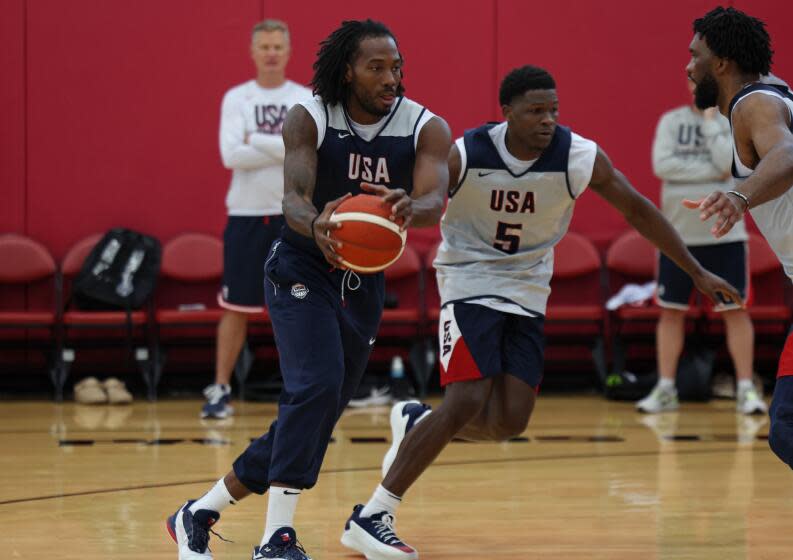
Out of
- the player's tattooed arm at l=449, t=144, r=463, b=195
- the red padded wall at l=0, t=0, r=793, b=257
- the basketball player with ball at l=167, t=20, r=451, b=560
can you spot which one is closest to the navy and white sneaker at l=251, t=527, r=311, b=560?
the basketball player with ball at l=167, t=20, r=451, b=560

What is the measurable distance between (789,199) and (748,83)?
15.7 inches

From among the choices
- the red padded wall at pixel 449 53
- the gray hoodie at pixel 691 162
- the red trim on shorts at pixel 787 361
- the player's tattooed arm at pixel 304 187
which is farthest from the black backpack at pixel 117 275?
the red trim on shorts at pixel 787 361

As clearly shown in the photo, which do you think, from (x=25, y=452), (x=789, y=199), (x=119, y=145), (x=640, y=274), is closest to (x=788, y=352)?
(x=789, y=199)

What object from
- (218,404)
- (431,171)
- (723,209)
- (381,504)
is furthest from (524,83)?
(218,404)

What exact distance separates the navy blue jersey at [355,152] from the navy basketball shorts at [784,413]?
1406 mm

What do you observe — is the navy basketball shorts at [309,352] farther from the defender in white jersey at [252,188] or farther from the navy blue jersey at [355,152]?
the defender in white jersey at [252,188]

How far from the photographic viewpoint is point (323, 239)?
12.7ft

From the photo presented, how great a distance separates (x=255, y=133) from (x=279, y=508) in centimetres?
447

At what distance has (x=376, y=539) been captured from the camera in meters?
4.54

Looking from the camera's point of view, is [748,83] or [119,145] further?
[119,145]

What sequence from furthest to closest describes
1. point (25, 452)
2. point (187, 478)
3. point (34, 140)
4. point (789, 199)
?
point (34, 140)
point (25, 452)
point (187, 478)
point (789, 199)

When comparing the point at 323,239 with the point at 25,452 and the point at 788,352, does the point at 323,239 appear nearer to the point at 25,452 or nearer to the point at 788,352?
the point at 788,352

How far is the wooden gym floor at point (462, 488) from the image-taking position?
4.75 metres

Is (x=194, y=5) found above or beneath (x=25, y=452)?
above
